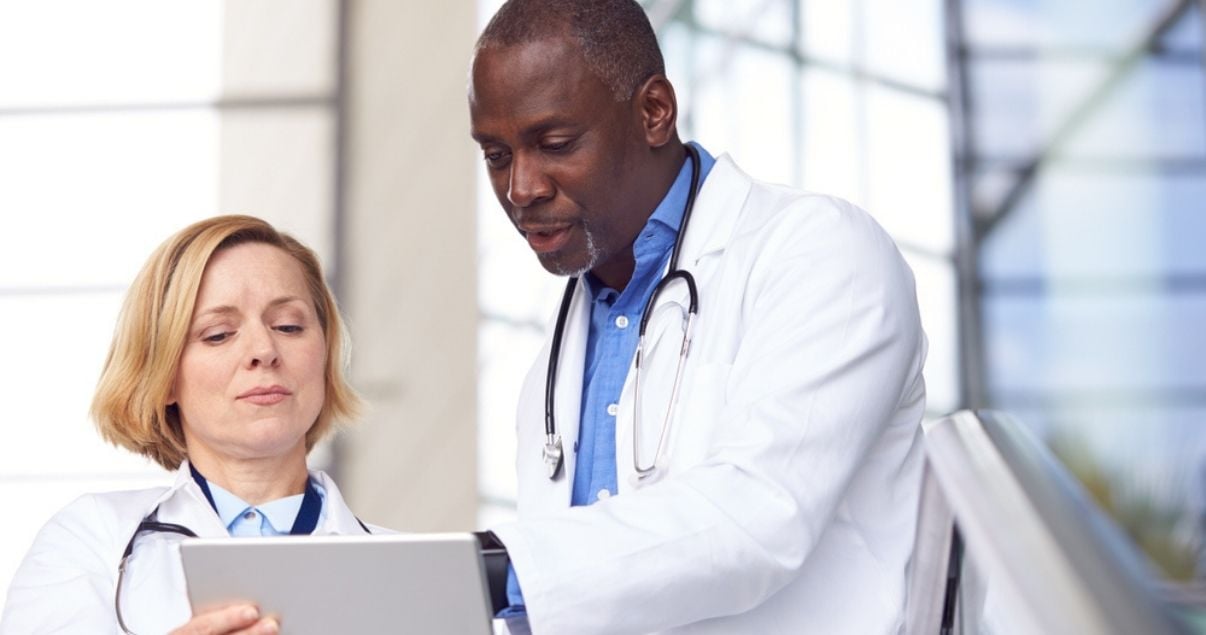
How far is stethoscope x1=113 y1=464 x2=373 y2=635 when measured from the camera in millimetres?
1853

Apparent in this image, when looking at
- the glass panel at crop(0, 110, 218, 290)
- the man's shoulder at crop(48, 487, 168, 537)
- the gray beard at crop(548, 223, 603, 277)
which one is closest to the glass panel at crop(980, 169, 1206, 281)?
the glass panel at crop(0, 110, 218, 290)

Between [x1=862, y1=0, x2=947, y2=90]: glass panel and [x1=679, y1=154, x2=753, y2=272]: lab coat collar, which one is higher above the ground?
[x1=862, y1=0, x2=947, y2=90]: glass panel

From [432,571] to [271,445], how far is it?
0.70 metres

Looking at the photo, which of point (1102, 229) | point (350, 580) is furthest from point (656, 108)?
point (1102, 229)

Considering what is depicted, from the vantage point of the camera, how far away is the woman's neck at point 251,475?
2.05 meters

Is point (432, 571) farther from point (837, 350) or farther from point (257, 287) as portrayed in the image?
point (257, 287)

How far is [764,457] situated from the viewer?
1.62 meters

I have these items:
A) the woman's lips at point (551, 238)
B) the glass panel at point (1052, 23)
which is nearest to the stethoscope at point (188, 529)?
the woman's lips at point (551, 238)

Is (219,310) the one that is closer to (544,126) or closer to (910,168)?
(544,126)

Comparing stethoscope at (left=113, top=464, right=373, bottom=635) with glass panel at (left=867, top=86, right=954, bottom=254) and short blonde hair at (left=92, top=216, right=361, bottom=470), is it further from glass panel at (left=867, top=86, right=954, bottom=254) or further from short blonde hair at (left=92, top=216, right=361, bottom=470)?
glass panel at (left=867, top=86, right=954, bottom=254)

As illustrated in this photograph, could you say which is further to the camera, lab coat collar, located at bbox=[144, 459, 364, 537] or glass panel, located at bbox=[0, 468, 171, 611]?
glass panel, located at bbox=[0, 468, 171, 611]

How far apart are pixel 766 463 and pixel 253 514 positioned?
2.47 feet

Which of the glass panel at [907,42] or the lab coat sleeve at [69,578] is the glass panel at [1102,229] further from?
the lab coat sleeve at [69,578]

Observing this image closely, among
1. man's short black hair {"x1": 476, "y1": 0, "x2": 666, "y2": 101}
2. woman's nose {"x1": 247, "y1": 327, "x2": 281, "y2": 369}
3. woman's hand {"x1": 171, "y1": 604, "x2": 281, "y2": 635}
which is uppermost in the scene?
man's short black hair {"x1": 476, "y1": 0, "x2": 666, "y2": 101}
